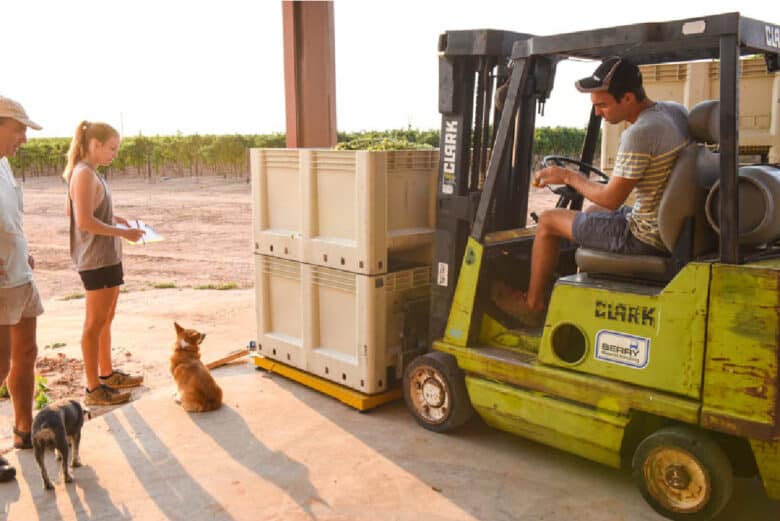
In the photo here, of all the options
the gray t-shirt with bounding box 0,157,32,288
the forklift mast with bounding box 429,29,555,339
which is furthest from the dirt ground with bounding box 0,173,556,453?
the forklift mast with bounding box 429,29,555,339

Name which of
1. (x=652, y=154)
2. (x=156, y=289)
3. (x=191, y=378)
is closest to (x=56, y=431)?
(x=191, y=378)

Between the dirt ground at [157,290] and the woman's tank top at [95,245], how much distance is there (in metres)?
1.17

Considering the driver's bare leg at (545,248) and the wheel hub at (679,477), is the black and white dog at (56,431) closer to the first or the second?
the driver's bare leg at (545,248)

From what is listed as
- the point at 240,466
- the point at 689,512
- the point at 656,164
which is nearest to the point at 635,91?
the point at 656,164

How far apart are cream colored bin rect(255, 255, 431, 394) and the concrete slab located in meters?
0.35

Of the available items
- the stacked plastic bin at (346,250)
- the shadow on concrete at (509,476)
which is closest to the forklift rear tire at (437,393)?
the shadow on concrete at (509,476)

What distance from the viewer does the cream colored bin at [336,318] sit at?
5.38m

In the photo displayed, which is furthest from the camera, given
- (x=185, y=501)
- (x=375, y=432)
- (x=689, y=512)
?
(x=375, y=432)

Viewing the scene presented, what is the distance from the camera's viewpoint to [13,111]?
418cm

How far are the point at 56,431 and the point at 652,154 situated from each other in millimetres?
3591

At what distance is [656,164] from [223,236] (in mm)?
17097

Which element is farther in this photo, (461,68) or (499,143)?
(461,68)

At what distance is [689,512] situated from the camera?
374 centimetres

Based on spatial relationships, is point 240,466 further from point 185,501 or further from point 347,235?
point 347,235
